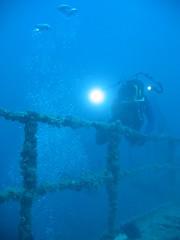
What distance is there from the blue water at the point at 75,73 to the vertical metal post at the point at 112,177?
8.62 metres

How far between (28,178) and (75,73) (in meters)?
94.5

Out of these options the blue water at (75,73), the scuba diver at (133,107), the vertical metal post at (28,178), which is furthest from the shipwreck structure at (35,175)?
the blue water at (75,73)

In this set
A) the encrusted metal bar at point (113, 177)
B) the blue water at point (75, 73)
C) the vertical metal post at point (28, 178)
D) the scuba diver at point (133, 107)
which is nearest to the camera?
the vertical metal post at point (28, 178)

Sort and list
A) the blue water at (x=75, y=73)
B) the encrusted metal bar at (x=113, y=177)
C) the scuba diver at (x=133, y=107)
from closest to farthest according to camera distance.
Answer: the encrusted metal bar at (x=113, y=177) → the scuba diver at (x=133, y=107) → the blue water at (x=75, y=73)

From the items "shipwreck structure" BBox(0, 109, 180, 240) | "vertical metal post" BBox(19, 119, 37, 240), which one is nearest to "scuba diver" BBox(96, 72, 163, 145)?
"shipwreck structure" BBox(0, 109, 180, 240)

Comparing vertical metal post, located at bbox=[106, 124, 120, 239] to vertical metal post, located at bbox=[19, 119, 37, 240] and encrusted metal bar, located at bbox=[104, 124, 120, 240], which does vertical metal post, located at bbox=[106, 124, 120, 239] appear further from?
vertical metal post, located at bbox=[19, 119, 37, 240]

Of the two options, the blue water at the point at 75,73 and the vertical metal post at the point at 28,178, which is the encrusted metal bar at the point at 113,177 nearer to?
the vertical metal post at the point at 28,178

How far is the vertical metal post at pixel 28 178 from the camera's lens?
3.85m

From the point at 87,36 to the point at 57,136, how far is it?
79756mm

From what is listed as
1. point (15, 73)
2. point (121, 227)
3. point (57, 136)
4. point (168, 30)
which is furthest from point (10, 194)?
point (168, 30)

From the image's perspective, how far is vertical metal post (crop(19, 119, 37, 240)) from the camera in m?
3.85

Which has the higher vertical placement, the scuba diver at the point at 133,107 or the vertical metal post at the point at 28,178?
the scuba diver at the point at 133,107

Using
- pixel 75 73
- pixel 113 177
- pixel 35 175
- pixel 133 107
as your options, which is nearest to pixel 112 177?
pixel 113 177

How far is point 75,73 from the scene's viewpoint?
317 feet
